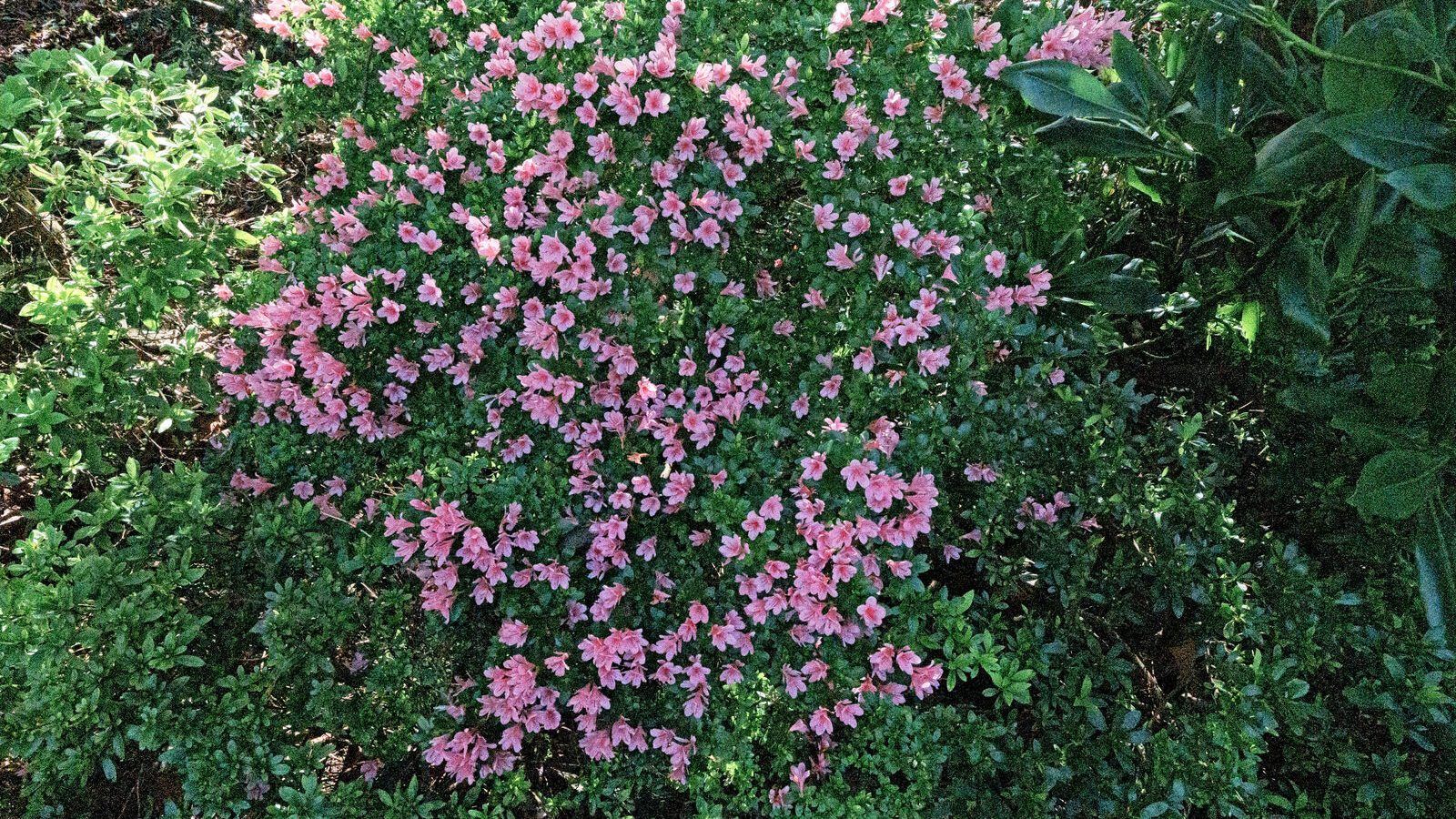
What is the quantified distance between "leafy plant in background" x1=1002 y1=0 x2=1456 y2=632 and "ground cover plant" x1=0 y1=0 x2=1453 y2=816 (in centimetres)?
2

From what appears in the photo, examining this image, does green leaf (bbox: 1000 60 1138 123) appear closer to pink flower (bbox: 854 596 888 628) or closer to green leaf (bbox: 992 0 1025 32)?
green leaf (bbox: 992 0 1025 32)

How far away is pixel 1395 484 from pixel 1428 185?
62cm

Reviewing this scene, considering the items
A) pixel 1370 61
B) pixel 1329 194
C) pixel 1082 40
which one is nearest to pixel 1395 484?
pixel 1329 194

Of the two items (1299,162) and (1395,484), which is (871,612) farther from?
(1299,162)

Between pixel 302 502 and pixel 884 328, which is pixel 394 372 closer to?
pixel 302 502

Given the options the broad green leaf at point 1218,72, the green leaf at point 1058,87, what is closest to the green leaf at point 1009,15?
the green leaf at point 1058,87

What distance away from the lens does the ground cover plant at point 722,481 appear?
6.49 feet

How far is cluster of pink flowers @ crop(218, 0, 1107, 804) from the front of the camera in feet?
6.62

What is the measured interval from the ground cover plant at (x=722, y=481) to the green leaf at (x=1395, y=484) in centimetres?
3

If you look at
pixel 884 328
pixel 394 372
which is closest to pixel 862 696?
pixel 884 328

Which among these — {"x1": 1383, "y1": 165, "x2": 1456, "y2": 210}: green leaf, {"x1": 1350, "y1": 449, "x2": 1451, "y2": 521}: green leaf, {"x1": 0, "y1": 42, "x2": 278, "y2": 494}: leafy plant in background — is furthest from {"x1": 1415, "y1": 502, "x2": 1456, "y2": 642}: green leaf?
{"x1": 0, "y1": 42, "x2": 278, "y2": 494}: leafy plant in background

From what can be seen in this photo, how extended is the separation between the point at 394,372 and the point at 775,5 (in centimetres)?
133

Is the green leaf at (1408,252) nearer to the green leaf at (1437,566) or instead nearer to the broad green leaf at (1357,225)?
the broad green leaf at (1357,225)

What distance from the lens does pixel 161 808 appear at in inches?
91.2
